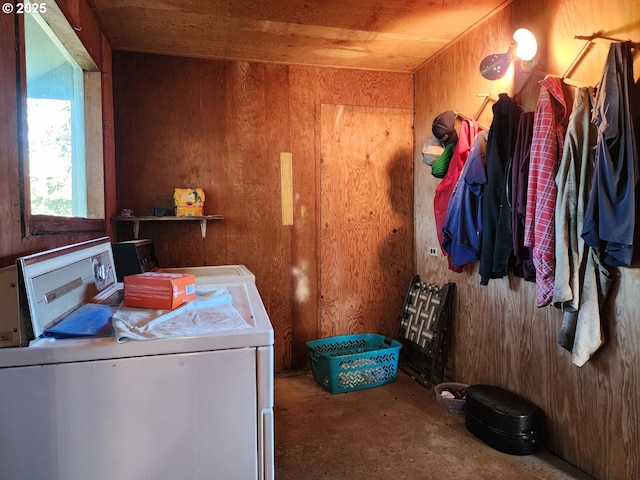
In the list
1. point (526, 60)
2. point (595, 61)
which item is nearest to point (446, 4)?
point (526, 60)

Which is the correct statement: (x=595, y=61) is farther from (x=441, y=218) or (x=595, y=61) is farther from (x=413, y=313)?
(x=413, y=313)

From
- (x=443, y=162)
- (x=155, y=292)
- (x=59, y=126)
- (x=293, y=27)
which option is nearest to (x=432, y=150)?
(x=443, y=162)

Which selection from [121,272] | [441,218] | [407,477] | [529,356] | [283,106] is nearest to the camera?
[407,477]

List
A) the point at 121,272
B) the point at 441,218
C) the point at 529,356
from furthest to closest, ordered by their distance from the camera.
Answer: the point at 441,218
the point at 529,356
the point at 121,272

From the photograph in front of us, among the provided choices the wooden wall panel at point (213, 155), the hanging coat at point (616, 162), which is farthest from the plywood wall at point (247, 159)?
the hanging coat at point (616, 162)

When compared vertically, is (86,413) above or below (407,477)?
above

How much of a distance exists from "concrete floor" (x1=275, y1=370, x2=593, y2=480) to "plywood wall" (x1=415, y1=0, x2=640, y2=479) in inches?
9.7

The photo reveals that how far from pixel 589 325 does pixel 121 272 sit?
2124mm

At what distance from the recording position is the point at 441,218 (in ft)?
8.71

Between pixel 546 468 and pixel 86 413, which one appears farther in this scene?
pixel 546 468

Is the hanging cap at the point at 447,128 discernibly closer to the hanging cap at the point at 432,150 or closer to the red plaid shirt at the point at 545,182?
the hanging cap at the point at 432,150

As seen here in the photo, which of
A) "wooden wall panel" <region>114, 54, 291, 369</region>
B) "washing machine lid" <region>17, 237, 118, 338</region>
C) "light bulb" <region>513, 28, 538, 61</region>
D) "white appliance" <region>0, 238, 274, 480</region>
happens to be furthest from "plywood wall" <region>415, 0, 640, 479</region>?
"washing machine lid" <region>17, 237, 118, 338</region>

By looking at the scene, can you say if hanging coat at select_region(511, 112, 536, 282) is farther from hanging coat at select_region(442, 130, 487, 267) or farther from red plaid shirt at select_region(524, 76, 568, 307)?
hanging coat at select_region(442, 130, 487, 267)

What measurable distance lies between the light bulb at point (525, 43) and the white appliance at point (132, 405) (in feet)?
6.14
